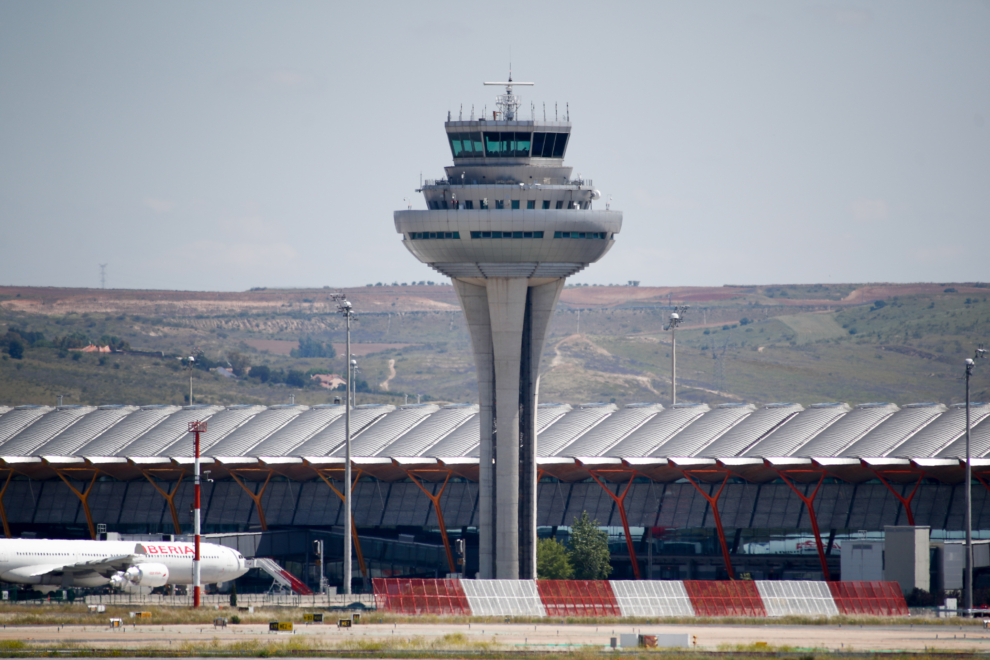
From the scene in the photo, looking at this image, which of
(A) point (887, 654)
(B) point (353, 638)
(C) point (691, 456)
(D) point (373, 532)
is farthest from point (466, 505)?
(A) point (887, 654)

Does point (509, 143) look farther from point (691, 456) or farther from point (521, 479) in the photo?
point (691, 456)

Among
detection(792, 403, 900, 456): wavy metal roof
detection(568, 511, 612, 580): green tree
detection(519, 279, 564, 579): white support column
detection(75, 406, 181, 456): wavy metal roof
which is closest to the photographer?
detection(519, 279, 564, 579): white support column

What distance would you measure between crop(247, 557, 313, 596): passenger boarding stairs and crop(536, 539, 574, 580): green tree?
1662cm

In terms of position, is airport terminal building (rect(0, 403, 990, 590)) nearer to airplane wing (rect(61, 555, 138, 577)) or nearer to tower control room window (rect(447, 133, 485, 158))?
airplane wing (rect(61, 555, 138, 577))

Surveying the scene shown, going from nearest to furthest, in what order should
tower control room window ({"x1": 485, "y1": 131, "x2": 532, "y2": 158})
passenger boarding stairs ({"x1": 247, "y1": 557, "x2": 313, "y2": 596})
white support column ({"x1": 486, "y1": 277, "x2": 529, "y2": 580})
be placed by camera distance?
white support column ({"x1": 486, "y1": 277, "x2": 529, "y2": 580}) → tower control room window ({"x1": 485, "y1": 131, "x2": 532, "y2": 158}) → passenger boarding stairs ({"x1": 247, "y1": 557, "x2": 313, "y2": 596})

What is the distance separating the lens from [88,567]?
83312 millimetres

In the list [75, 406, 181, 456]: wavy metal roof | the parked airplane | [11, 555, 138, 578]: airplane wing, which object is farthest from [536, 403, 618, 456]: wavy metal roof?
[75, 406, 181, 456]: wavy metal roof

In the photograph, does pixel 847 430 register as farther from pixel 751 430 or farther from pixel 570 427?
pixel 570 427

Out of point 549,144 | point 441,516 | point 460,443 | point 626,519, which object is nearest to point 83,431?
point 460,443

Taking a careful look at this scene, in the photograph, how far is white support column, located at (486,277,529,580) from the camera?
85.4 meters

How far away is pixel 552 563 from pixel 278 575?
20.0m

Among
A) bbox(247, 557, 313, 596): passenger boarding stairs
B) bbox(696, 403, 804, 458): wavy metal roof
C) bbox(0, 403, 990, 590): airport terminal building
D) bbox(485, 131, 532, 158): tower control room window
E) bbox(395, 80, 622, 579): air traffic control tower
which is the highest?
bbox(485, 131, 532, 158): tower control room window

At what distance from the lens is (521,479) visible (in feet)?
284

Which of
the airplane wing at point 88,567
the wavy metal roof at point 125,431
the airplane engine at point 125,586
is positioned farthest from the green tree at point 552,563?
the wavy metal roof at point 125,431
